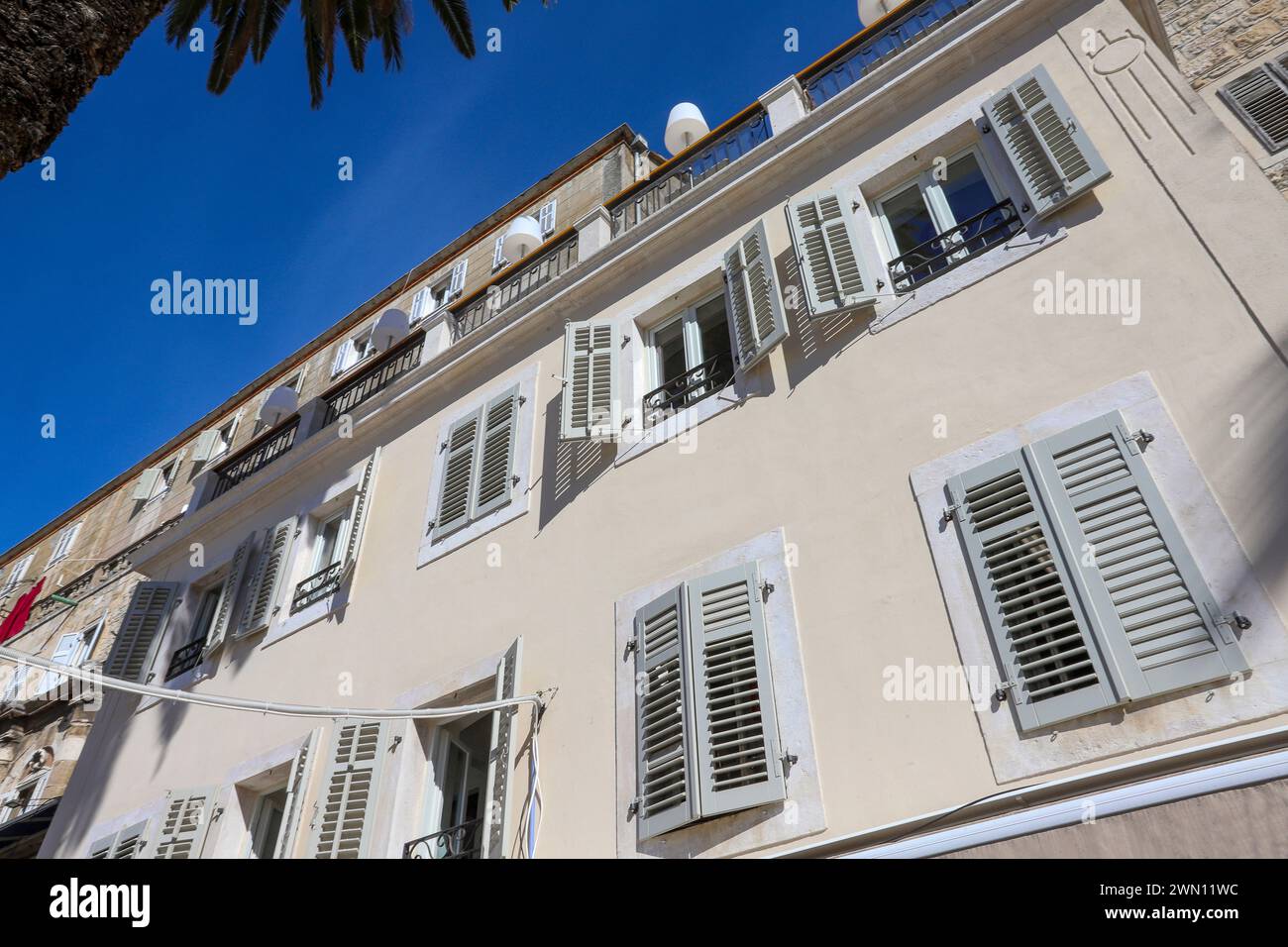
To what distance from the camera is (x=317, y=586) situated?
9.31 metres

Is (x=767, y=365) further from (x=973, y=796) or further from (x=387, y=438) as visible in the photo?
(x=387, y=438)

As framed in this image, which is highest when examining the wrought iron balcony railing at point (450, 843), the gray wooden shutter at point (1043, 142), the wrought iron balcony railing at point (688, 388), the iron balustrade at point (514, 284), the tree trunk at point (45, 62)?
the iron balustrade at point (514, 284)

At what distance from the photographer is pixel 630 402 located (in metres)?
7.80

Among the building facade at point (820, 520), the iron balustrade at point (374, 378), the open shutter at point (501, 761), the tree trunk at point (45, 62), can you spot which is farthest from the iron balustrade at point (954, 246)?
the iron balustrade at point (374, 378)

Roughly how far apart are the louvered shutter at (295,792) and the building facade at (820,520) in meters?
0.03

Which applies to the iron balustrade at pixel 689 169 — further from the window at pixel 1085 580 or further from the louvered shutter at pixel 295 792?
the louvered shutter at pixel 295 792

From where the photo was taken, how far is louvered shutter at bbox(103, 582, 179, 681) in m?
10.7

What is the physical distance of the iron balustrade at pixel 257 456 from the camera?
38.9 ft

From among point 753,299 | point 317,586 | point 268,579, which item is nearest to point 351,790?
point 317,586

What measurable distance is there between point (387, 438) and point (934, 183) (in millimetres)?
5999

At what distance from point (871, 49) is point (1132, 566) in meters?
5.77

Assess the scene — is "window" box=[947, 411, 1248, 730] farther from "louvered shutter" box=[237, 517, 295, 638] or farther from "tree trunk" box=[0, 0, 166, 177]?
"louvered shutter" box=[237, 517, 295, 638]

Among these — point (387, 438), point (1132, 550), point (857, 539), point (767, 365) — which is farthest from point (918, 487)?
point (387, 438)

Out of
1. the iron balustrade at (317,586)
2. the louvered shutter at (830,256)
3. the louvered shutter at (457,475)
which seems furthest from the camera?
the iron balustrade at (317,586)
